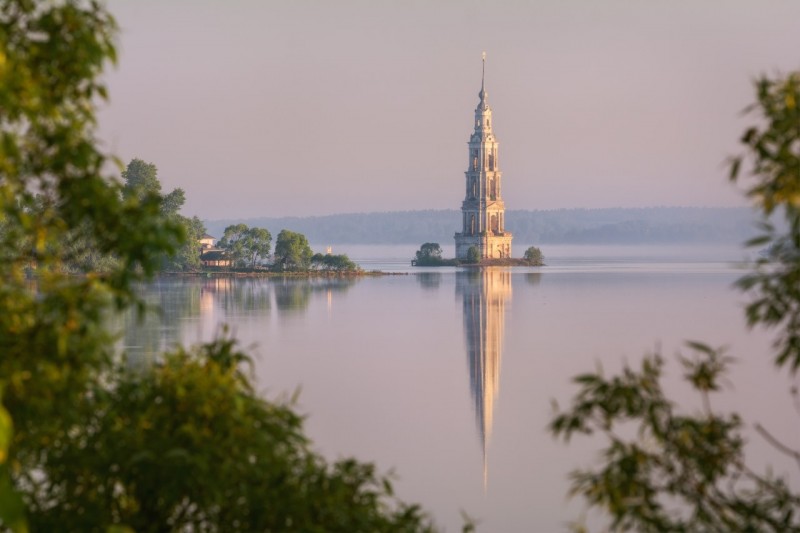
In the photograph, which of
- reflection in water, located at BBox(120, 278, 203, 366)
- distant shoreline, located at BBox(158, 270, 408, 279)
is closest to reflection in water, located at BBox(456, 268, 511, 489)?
reflection in water, located at BBox(120, 278, 203, 366)

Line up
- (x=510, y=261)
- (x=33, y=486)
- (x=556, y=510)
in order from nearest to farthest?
(x=33, y=486), (x=556, y=510), (x=510, y=261)

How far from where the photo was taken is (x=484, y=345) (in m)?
34.7

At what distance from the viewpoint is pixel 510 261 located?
413 ft

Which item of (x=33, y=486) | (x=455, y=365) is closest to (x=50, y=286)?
(x=33, y=486)

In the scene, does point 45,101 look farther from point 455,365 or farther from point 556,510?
point 455,365

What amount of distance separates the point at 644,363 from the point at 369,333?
33471 mm

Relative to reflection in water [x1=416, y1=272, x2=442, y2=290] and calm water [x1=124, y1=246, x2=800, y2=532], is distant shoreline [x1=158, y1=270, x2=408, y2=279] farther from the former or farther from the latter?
calm water [x1=124, y1=246, x2=800, y2=532]

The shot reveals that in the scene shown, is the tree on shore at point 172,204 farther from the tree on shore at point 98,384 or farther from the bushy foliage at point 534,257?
the tree on shore at point 98,384

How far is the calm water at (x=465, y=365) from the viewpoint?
A: 16.5 metres

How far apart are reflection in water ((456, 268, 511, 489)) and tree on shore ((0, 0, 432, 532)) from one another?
1007 cm

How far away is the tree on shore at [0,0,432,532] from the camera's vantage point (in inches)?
192

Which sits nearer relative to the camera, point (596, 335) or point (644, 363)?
point (644, 363)

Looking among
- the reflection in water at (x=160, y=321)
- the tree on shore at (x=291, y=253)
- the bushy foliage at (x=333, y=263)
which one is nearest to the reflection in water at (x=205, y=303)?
the reflection in water at (x=160, y=321)

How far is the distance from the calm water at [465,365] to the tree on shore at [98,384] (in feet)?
5.12
